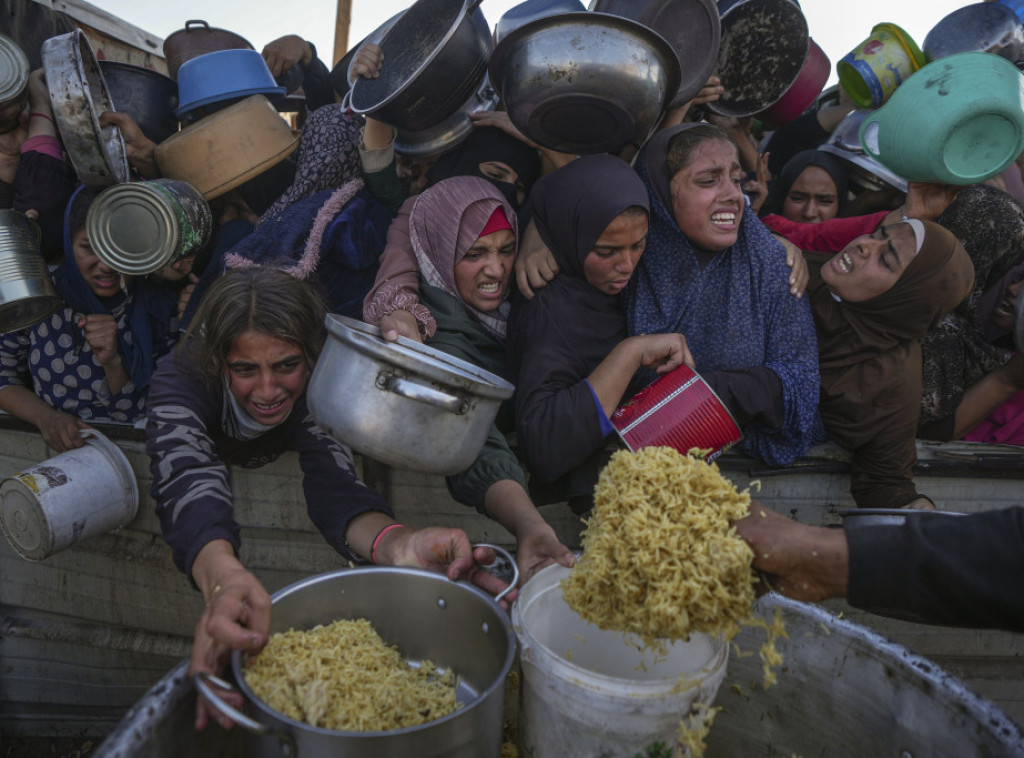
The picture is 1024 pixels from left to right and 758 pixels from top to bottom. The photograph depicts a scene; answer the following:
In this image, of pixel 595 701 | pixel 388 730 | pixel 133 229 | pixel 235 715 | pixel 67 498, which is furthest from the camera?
pixel 133 229

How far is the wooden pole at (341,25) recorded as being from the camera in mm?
6125

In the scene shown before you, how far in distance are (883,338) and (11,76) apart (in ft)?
14.3

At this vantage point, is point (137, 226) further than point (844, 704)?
Yes

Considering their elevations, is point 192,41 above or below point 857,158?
above

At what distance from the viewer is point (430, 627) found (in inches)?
70.9

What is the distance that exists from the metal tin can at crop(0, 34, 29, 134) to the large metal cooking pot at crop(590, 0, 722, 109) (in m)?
2.92

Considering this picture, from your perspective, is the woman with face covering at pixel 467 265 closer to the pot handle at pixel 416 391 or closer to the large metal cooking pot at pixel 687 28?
the pot handle at pixel 416 391

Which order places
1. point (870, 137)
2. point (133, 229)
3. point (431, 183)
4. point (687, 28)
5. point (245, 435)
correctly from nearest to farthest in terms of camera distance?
1. point (245, 435)
2. point (133, 229)
3. point (687, 28)
4. point (431, 183)
5. point (870, 137)

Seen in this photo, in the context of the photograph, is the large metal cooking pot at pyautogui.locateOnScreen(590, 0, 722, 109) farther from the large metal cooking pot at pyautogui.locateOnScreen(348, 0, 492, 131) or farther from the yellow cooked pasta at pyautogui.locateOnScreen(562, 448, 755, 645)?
the yellow cooked pasta at pyautogui.locateOnScreen(562, 448, 755, 645)

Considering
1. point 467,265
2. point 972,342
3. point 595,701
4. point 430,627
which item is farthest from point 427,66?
point 972,342

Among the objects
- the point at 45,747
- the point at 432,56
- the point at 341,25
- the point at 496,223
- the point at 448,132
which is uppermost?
the point at 341,25

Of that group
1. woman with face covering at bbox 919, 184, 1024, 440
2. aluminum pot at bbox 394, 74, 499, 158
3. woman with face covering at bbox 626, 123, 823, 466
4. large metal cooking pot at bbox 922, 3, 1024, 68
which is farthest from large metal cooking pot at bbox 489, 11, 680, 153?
large metal cooking pot at bbox 922, 3, 1024, 68

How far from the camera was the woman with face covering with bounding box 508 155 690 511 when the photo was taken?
2553mm

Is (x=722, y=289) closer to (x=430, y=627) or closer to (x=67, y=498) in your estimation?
(x=430, y=627)
